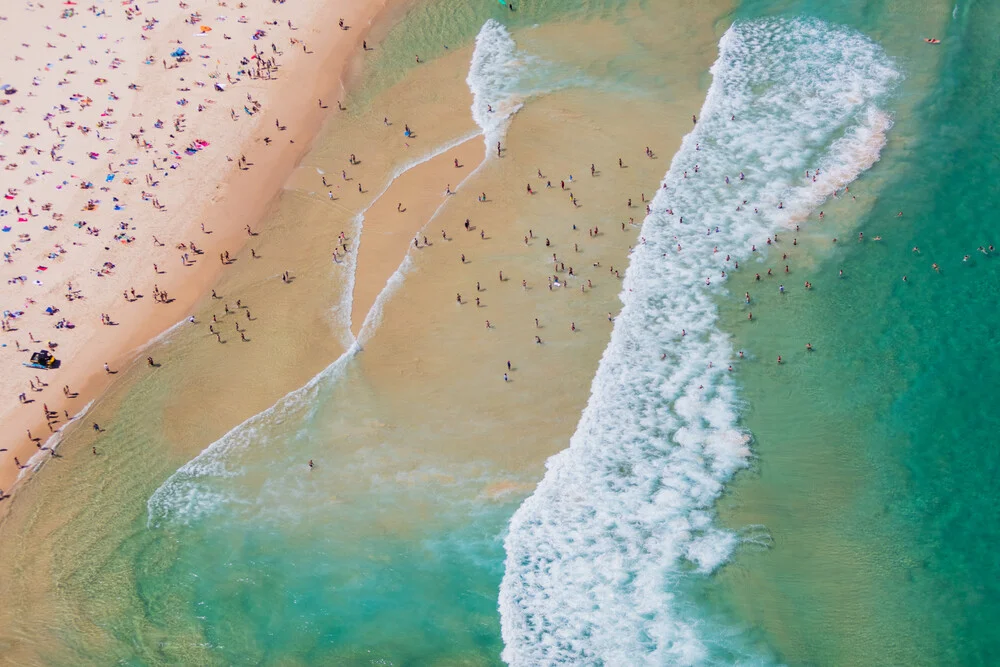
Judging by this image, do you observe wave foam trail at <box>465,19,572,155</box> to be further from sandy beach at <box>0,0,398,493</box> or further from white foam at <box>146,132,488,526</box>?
Answer: white foam at <box>146,132,488,526</box>

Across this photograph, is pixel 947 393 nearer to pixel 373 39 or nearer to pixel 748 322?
pixel 748 322

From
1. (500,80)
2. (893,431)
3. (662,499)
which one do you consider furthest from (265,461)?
(500,80)

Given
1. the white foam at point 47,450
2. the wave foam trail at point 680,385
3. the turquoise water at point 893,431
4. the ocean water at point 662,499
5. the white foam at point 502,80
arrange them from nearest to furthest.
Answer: the turquoise water at point 893,431 < the ocean water at point 662,499 < the wave foam trail at point 680,385 < the white foam at point 47,450 < the white foam at point 502,80

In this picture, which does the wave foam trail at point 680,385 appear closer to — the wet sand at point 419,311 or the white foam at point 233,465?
the wet sand at point 419,311

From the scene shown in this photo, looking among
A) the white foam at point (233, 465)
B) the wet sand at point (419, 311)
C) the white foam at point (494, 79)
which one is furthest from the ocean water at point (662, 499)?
the white foam at point (494, 79)

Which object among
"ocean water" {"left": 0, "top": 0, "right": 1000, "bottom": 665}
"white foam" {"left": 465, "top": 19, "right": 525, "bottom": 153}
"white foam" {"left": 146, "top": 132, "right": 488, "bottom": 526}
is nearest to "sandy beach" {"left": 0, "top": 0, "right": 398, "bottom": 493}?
"ocean water" {"left": 0, "top": 0, "right": 1000, "bottom": 665}

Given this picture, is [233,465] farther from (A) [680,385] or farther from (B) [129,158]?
(B) [129,158]
